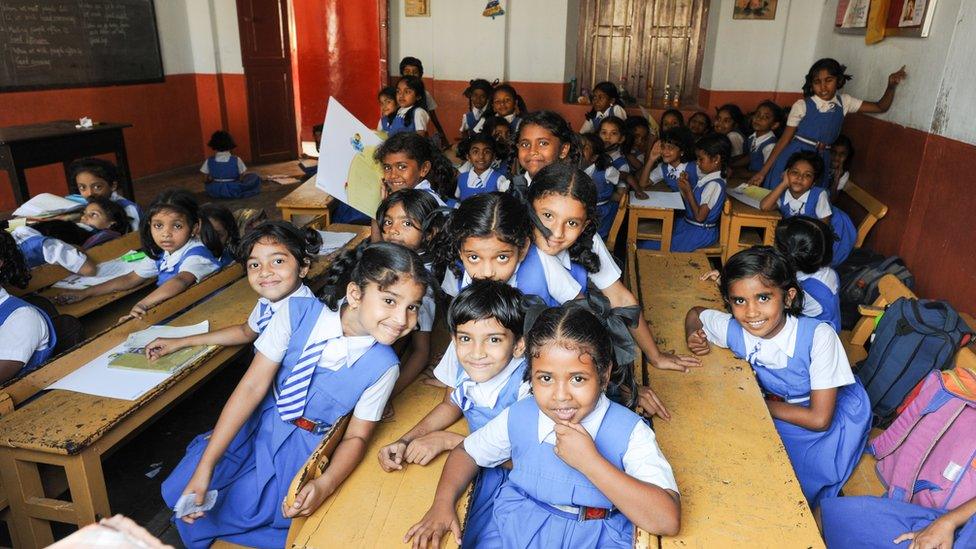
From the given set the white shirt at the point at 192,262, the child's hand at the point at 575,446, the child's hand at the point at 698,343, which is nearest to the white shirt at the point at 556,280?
the child's hand at the point at 698,343

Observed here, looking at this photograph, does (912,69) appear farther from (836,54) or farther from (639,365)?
(639,365)

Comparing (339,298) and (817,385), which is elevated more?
(339,298)

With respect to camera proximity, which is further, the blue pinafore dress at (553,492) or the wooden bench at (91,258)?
the wooden bench at (91,258)

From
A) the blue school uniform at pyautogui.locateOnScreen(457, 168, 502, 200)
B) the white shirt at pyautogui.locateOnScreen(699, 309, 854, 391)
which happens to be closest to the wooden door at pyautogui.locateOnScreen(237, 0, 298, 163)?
the blue school uniform at pyautogui.locateOnScreen(457, 168, 502, 200)

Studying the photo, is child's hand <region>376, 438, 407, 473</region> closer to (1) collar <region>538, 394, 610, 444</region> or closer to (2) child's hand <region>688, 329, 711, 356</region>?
(1) collar <region>538, 394, 610, 444</region>

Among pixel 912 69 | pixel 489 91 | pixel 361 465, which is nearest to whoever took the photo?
pixel 361 465

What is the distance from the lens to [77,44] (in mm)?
5828

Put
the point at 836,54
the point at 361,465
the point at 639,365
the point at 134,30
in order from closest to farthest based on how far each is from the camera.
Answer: the point at 361,465 → the point at 639,365 → the point at 836,54 → the point at 134,30

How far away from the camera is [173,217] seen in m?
2.63

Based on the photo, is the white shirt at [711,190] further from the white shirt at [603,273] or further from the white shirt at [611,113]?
the white shirt at [603,273]

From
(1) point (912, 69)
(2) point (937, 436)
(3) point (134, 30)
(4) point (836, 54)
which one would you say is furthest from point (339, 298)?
(3) point (134, 30)

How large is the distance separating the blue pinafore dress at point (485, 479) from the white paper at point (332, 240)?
1.45 metres

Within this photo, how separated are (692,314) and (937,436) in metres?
0.74

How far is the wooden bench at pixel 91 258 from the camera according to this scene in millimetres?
2673
